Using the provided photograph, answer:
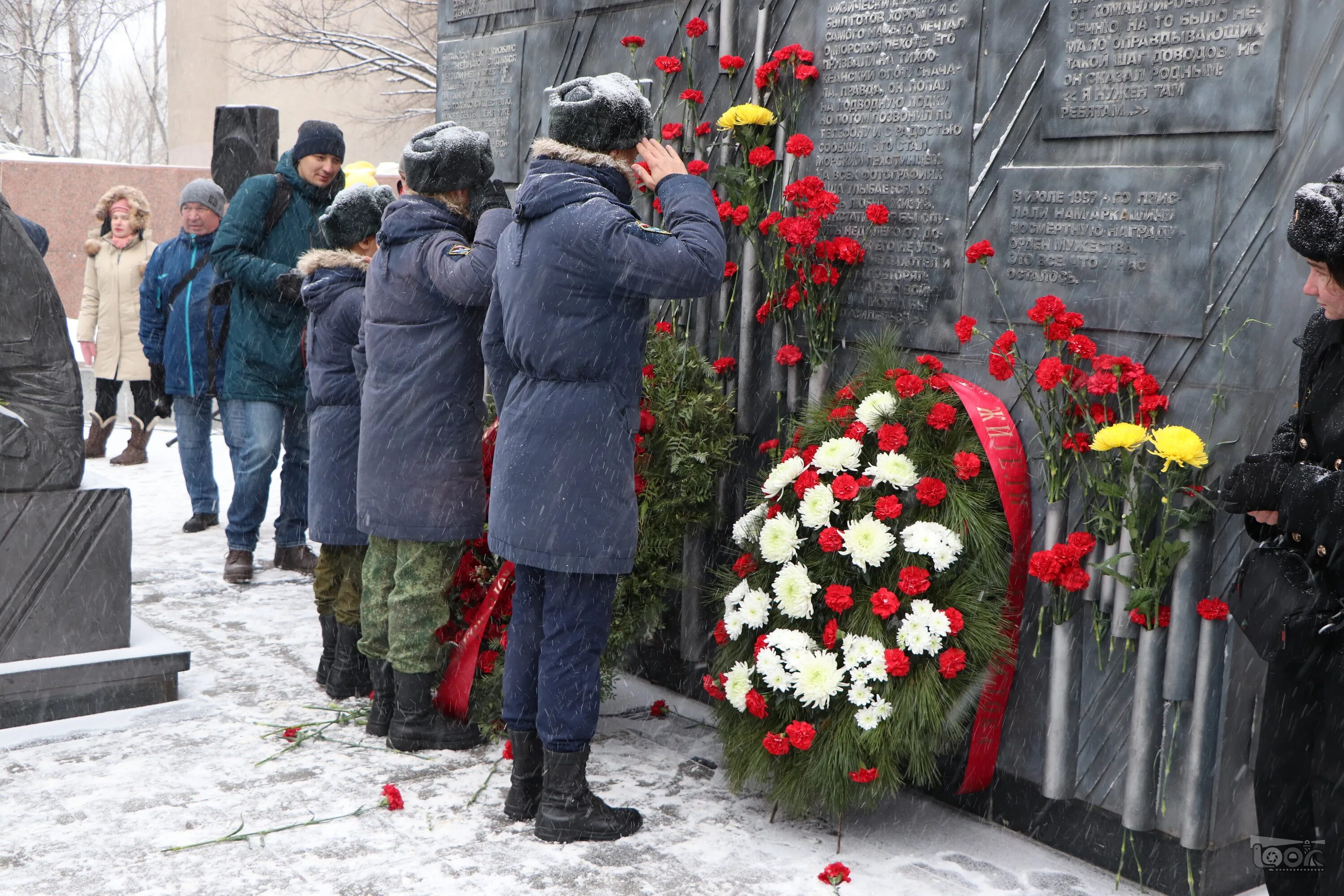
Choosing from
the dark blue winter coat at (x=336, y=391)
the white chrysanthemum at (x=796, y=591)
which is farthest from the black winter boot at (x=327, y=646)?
the white chrysanthemum at (x=796, y=591)

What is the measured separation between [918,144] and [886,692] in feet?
5.67

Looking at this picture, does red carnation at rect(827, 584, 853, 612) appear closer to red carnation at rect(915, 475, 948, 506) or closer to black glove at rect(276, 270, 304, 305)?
red carnation at rect(915, 475, 948, 506)

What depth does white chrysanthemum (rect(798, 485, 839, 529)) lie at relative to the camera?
375 centimetres

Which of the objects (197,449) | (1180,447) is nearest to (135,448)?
(197,449)

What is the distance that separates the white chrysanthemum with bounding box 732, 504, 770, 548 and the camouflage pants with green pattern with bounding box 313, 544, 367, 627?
1.45 m

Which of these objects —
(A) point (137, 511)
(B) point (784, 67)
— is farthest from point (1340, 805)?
(A) point (137, 511)

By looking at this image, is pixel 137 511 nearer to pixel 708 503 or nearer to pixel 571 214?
pixel 708 503

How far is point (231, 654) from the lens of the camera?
17.6 feet

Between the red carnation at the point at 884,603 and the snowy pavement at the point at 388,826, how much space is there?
0.72 m

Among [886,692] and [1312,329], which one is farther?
[886,692]

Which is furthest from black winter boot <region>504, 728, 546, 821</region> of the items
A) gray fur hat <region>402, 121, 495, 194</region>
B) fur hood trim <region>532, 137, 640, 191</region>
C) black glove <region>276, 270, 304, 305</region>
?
black glove <region>276, 270, 304, 305</region>

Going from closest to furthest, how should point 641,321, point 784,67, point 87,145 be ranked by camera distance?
point 641,321, point 784,67, point 87,145

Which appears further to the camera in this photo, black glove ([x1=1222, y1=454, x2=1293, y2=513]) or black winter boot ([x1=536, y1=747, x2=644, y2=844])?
black winter boot ([x1=536, y1=747, x2=644, y2=844])

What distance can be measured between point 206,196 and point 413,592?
13.5 feet
